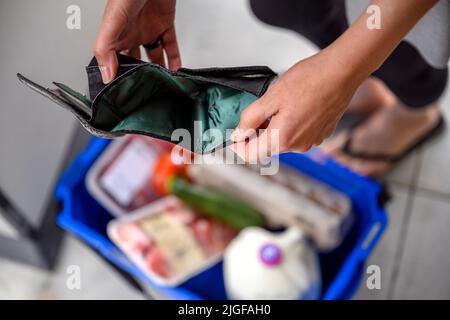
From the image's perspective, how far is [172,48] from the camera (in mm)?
561

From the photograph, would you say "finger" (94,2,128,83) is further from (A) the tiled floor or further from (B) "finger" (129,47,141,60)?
(A) the tiled floor

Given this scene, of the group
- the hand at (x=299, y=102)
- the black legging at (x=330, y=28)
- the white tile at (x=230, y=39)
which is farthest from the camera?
the black legging at (x=330, y=28)

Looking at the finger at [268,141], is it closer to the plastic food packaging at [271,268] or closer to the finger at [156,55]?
the finger at [156,55]

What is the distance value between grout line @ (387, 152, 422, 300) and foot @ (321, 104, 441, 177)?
57 millimetres

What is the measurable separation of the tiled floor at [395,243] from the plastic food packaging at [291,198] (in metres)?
0.18

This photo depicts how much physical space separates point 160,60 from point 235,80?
0.09m

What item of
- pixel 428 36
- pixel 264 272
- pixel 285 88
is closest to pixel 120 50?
pixel 285 88

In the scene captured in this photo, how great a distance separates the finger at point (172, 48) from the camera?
549 millimetres

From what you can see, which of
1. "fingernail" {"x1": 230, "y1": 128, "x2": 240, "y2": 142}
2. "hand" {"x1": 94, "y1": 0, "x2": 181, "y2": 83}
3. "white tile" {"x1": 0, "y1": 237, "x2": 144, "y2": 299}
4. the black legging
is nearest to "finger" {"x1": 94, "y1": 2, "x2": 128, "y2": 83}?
"hand" {"x1": 94, "y1": 0, "x2": 181, "y2": 83}

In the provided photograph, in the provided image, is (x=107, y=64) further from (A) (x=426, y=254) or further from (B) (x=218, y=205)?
(A) (x=426, y=254)

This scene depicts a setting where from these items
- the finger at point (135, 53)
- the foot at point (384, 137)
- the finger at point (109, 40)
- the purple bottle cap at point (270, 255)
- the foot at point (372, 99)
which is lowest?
the purple bottle cap at point (270, 255)

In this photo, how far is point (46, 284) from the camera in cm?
114

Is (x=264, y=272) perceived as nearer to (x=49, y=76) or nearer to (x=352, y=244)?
(x=352, y=244)

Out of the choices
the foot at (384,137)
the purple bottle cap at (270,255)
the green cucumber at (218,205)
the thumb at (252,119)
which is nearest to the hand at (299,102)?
the thumb at (252,119)
